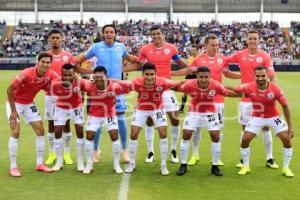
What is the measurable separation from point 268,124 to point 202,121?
1128 millimetres

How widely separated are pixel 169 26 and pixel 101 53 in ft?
154

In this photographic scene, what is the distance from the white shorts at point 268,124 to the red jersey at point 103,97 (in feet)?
7.39

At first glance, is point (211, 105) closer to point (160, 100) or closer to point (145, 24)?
point (160, 100)

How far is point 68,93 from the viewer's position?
8469mm

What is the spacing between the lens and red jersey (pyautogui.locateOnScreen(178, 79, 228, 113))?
26.6 ft

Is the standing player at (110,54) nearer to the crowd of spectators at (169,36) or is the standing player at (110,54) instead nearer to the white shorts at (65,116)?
the white shorts at (65,116)

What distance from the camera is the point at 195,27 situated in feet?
190

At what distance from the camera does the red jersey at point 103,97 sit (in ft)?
27.1

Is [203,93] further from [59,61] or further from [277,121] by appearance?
[59,61]

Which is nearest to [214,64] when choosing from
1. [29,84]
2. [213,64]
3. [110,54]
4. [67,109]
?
[213,64]

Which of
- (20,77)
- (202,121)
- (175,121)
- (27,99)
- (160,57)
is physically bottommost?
(175,121)

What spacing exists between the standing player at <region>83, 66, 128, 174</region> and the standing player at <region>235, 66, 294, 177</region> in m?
2.17

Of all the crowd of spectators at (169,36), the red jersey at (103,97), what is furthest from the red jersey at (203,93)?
the crowd of spectators at (169,36)

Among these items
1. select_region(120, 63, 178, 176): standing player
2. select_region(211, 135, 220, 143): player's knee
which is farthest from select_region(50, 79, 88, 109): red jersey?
select_region(211, 135, 220, 143): player's knee
